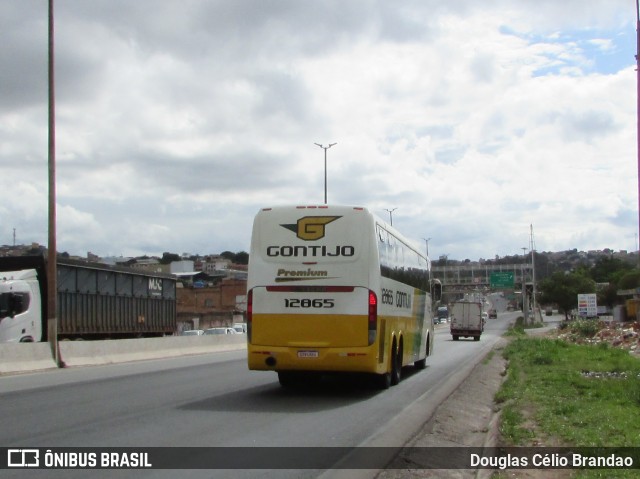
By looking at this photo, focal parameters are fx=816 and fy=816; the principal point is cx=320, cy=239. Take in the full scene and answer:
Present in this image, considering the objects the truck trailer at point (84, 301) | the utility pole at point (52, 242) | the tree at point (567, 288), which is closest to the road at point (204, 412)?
the utility pole at point (52, 242)

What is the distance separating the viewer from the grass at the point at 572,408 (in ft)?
32.6

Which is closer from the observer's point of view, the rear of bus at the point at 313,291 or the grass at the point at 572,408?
the grass at the point at 572,408

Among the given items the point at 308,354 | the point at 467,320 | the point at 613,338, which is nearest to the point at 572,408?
the point at 308,354

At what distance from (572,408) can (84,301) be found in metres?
21.8

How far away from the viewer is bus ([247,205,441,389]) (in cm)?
1488

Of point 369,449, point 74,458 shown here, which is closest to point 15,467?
point 74,458

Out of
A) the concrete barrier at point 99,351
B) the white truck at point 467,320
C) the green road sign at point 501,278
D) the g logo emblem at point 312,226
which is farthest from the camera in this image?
the green road sign at point 501,278

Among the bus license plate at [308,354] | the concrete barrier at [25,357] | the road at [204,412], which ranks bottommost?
the road at [204,412]

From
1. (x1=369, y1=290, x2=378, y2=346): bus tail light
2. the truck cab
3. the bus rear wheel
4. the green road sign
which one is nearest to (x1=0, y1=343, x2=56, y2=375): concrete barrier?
the truck cab

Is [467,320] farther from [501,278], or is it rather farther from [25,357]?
[25,357]

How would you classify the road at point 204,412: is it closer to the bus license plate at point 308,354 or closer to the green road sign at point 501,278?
the bus license plate at point 308,354

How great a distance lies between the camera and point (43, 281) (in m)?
27.8

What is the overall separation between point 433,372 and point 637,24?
1422 centimetres

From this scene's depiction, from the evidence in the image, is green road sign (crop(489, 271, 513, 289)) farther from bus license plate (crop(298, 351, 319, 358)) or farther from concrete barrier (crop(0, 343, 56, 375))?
bus license plate (crop(298, 351, 319, 358))
